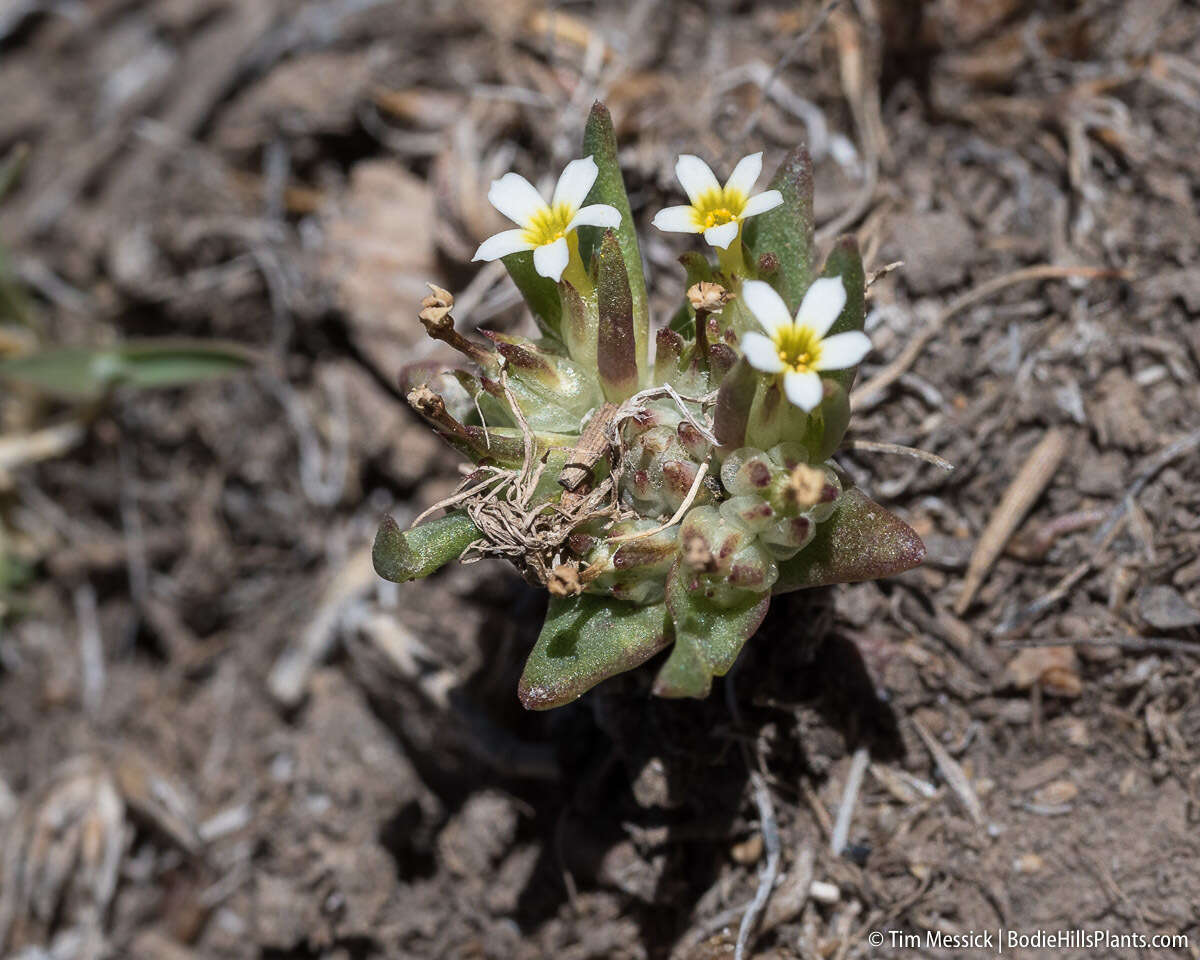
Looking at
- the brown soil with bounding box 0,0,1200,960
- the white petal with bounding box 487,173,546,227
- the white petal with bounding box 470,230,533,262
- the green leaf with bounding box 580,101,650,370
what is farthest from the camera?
the brown soil with bounding box 0,0,1200,960

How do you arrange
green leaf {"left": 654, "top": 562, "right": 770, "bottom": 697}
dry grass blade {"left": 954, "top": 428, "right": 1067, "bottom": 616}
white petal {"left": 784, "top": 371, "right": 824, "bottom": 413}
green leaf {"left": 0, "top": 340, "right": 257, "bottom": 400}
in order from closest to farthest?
white petal {"left": 784, "top": 371, "right": 824, "bottom": 413}, green leaf {"left": 654, "top": 562, "right": 770, "bottom": 697}, dry grass blade {"left": 954, "top": 428, "right": 1067, "bottom": 616}, green leaf {"left": 0, "top": 340, "right": 257, "bottom": 400}

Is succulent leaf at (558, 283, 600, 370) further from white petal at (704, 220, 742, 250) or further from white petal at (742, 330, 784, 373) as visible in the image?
white petal at (742, 330, 784, 373)

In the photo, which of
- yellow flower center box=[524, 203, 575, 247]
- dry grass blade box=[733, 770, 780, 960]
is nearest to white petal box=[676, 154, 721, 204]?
yellow flower center box=[524, 203, 575, 247]

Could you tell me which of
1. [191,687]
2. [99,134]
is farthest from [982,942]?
[99,134]

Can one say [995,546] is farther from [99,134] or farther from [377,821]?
[99,134]

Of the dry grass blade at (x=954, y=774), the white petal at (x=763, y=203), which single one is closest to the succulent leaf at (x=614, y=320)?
the white petal at (x=763, y=203)

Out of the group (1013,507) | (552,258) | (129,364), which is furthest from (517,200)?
(129,364)

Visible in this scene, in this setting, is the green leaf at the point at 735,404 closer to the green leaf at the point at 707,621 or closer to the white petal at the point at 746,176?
the green leaf at the point at 707,621
